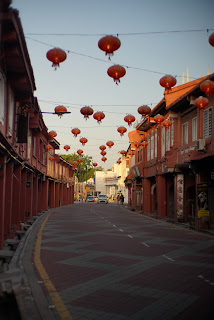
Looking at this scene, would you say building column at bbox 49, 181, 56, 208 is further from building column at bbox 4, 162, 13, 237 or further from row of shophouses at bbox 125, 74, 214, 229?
building column at bbox 4, 162, 13, 237

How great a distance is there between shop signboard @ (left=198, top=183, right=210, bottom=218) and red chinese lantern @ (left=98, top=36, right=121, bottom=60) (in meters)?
11.3

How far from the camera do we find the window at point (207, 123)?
1895cm

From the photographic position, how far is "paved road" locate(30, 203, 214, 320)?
5.79 metres

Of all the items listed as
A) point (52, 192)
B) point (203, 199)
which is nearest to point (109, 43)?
point (203, 199)

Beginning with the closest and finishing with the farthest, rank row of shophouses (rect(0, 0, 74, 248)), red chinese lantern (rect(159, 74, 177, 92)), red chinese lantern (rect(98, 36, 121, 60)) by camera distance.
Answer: red chinese lantern (rect(98, 36, 121, 60)) → row of shophouses (rect(0, 0, 74, 248)) → red chinese lantern (rect(159, 74, 177, 92))

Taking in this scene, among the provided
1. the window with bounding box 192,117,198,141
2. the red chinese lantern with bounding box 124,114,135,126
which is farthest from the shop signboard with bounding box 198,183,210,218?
the red chinese lantern with bounding box 124,114,135,126

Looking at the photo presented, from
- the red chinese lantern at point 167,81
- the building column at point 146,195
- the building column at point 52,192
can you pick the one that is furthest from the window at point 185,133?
the building column at point 52,192

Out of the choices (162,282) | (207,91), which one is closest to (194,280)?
(162,282)

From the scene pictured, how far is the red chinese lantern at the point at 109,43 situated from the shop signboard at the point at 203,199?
11.3m

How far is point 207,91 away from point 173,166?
10.8 meters

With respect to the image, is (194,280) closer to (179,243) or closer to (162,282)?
(162,282)

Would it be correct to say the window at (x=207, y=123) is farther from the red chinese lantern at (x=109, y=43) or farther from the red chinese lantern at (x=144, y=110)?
the red chinese lantern at (x=109, y=43)

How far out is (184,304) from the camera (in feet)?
20.1

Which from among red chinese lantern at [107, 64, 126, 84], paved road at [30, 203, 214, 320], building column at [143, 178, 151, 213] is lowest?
paved road at [30, 203, 214, 320]
